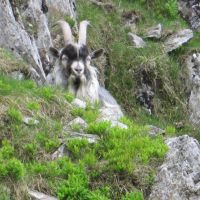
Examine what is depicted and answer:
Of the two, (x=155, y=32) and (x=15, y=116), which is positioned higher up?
(x=15, y=116)

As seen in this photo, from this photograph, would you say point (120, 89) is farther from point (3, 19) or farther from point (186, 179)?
point (186, 179)

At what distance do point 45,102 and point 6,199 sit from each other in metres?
3.02

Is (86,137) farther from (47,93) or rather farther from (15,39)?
(15,39)

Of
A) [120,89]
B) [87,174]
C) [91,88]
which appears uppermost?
[87,174]

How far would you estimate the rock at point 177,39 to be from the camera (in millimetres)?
19172

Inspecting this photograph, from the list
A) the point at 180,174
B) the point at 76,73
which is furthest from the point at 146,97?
the point at 180,174

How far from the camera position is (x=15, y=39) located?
14531 millimetres

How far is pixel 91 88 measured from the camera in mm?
→ 14680

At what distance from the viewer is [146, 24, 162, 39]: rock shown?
A: 64.2 feet

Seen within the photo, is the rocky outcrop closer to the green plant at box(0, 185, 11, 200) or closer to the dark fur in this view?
the dark fur

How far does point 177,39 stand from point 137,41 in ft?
4.16

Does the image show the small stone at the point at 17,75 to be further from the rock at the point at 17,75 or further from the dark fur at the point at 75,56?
the dark fur at the point at 75,56

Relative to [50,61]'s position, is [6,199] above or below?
above

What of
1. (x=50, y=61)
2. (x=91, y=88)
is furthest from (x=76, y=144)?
(x=50, y=61)
